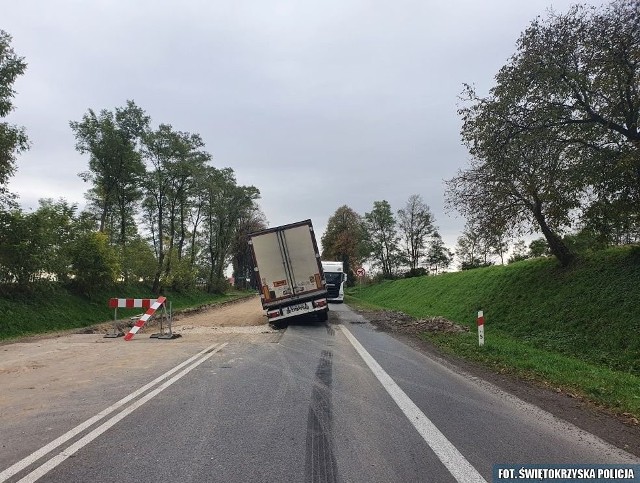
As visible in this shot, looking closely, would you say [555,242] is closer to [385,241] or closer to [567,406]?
[567,406]

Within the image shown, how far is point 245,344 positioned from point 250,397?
595 cm

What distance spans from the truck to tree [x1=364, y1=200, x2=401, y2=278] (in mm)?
54080

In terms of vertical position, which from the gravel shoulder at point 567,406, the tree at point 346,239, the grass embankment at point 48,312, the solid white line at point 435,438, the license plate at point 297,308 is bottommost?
the gravel shoulder at point 567,406

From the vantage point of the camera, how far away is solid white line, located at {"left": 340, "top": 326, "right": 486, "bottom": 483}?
12.9 feet

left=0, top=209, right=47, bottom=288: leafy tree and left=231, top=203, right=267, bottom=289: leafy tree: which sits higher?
left=231, top=203, right=267, bottom=289: leafy tree

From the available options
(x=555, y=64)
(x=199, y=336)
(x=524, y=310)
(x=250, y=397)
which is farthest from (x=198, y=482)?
(x=524, y=310)

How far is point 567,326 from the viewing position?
45.3 ft

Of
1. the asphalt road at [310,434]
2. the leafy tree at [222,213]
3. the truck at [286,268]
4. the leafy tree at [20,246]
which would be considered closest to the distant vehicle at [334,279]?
the truck at [286,268]

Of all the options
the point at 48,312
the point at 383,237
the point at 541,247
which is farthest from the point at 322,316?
the point at 383,237

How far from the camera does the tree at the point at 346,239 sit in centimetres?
7256

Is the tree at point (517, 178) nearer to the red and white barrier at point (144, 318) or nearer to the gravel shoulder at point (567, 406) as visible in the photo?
the gravel shoulder at point (567, 406)

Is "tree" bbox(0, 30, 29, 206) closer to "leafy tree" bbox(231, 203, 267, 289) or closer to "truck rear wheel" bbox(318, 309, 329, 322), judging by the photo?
"truck rear wheel" bbox(318, 309, 329, 322)

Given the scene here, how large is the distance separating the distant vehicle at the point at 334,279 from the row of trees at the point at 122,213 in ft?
46.7

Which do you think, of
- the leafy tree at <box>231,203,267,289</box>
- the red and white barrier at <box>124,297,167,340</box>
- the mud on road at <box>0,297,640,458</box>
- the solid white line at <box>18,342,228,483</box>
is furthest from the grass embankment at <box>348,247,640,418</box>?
the leafy tree at <box>231,203,267,289</box>
